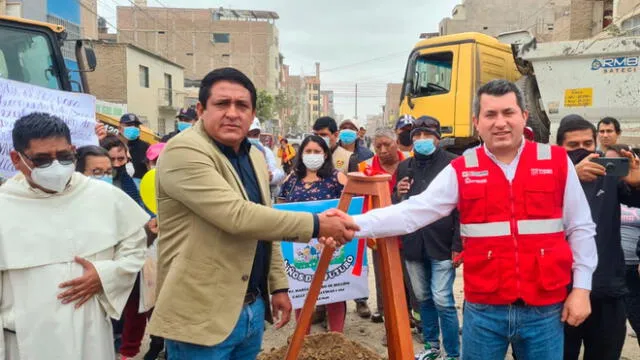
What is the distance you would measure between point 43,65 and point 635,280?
5.87 metres

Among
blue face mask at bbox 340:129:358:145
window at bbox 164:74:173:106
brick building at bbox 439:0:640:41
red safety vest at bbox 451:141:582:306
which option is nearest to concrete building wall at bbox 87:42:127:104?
window at bbox 164:74:173:106

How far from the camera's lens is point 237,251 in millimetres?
2117

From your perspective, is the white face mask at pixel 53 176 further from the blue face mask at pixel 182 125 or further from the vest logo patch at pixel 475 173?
the blue face mask at pixel 182 125

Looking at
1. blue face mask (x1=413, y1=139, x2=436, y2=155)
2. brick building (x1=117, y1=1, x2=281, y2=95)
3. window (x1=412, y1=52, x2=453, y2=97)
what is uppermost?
brick building (x1=117, y1=1, x2=281, y2=95)

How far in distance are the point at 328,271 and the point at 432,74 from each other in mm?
6958

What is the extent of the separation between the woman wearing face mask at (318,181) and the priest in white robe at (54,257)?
2419mm

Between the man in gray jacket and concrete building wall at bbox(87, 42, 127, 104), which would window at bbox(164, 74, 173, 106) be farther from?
the man in gray jacket

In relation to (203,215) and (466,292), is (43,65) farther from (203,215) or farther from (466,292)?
(466,292)

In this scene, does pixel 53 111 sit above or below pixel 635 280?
above

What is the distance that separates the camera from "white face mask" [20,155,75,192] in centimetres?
212

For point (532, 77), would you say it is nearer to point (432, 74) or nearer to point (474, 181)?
point (432, 74)

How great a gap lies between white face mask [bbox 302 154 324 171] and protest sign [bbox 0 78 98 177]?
193 centimetres

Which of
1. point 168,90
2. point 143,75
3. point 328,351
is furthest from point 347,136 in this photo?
point 168,90

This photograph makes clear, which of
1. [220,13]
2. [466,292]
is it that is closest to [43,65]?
[466,292]
